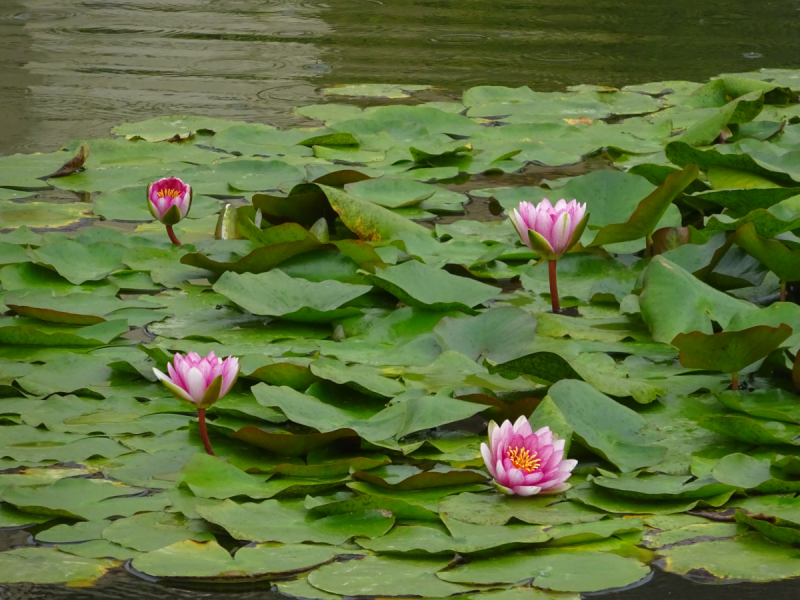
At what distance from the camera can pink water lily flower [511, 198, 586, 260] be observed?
190 cm

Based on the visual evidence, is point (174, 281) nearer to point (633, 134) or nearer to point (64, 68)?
point (633, 134)

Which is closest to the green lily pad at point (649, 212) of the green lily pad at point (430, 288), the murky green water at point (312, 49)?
the green lily pad at point (430, 288)

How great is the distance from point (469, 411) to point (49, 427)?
25.3 inches

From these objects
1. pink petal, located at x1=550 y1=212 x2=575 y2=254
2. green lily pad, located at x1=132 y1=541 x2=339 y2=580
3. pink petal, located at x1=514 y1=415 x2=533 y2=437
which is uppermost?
pink petal, located at x1=550 y1=212 x2=575 y2=254

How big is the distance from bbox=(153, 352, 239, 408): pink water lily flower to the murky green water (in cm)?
199

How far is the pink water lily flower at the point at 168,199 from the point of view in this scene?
2293 mm

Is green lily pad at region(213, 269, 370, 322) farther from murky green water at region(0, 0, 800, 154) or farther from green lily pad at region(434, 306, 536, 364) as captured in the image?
murky green water at region(0, 0, 800, 154)

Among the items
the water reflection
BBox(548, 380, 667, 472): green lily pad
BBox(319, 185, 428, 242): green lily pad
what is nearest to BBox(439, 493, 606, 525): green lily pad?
BBox(548, 380, 667, 472): green lily pad

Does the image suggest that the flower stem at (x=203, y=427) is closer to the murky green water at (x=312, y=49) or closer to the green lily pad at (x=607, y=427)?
the green lily pad at (x=607, y=427)

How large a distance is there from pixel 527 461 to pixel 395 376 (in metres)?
0.43

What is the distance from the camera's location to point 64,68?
4270 millimetres

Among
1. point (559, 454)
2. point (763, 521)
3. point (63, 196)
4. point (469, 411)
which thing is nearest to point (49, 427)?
point (469, 411)

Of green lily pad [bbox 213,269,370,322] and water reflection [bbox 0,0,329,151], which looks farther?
water reflection [bbox 0,0,329,151]

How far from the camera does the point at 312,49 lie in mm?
4754
